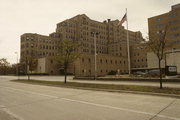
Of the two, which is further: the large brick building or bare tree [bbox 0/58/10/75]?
bare tree [bbox 0/58/10/75]

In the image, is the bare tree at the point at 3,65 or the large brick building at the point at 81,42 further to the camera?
the bare tree at the point at 3,65

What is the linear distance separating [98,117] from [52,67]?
7458cm

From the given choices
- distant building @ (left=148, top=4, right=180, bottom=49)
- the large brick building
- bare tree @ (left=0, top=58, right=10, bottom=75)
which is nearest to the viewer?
distant building @ (left=148, top=4, right=180, bottom=49)

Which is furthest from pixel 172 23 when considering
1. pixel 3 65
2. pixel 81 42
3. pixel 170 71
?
pixel 3 65

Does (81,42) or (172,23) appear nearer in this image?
(172,23)

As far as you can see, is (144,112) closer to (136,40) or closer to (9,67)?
(9,67)

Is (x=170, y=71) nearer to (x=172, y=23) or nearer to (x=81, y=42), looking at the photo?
(x=172, y=23)

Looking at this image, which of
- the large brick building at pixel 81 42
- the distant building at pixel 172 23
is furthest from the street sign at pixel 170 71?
the large brick building at pixel 81 42

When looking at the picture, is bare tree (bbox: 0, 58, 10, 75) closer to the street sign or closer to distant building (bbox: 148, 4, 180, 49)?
distant building (bbox: 148, 4, 180, 49)

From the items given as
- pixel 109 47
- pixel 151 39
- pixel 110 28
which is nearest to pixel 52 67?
pixel 109 47

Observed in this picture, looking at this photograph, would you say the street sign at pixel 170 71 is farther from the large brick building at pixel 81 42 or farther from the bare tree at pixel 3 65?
the bare tree at pixel 3 65

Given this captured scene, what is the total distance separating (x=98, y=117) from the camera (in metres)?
6.75

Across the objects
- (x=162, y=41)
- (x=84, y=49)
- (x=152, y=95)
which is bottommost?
(x=152, y=95)

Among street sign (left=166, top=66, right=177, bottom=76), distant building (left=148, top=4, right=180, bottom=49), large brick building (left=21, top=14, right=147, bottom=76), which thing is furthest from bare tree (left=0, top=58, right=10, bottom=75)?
street sign (left=166, top=66, right=177, bottom=76)
